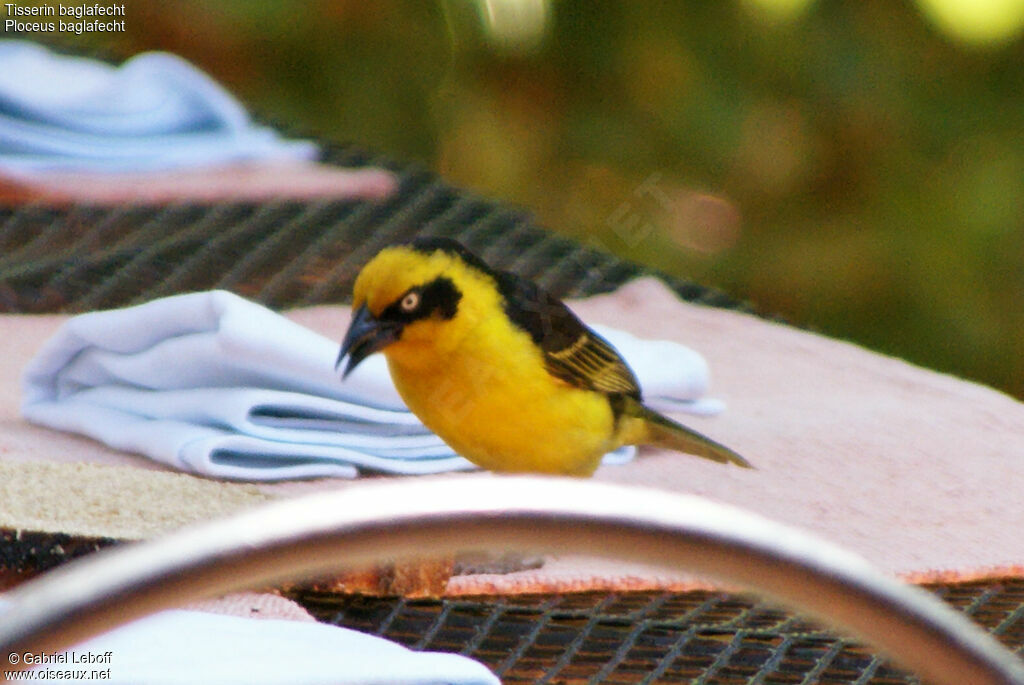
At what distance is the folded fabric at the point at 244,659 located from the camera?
1.90 feet

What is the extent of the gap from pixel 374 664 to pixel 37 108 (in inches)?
56.5

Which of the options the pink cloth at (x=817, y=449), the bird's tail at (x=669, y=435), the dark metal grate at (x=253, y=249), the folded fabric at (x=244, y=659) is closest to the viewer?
the folded fabric at (x=244, y=659)

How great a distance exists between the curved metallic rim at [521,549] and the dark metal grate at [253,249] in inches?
43.9

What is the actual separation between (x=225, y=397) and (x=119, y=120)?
998mm

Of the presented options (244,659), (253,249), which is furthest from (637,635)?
(253,249)

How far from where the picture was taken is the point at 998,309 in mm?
3490

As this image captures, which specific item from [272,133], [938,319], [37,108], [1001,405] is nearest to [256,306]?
[1001,405]

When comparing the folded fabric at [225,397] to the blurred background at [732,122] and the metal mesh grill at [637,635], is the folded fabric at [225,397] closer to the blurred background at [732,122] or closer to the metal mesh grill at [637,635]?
the metal mesh grill at [637,635]

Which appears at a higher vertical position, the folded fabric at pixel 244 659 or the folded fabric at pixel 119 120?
the folded fabric at pixel 119 120

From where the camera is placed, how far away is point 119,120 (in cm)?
193

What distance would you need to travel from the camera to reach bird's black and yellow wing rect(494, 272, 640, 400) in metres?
1.05

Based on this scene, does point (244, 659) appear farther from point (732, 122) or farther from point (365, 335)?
point (732, 122)

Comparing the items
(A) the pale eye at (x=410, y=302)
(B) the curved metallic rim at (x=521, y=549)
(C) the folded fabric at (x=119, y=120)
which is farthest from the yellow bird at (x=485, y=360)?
(C) the folded fabric at (x=119, y=120)

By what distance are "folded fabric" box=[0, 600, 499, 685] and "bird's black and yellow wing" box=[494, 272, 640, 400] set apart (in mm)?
420
